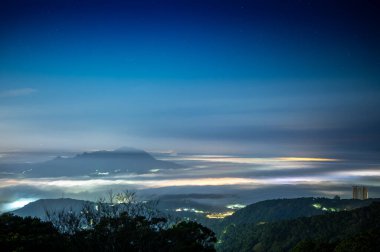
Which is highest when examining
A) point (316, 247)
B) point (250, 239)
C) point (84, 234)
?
point (84, 234)

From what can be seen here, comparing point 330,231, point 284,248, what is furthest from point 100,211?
point 330,231

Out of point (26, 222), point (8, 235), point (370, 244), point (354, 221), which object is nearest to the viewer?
point (8, 235)

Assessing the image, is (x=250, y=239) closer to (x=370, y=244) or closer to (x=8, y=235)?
(x=370, y=244)

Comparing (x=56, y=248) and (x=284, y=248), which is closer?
(x=56, y=248)

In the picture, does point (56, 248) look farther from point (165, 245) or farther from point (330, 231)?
point (330, 231)

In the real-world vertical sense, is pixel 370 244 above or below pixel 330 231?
above

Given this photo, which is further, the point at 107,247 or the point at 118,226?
the point at 118,226

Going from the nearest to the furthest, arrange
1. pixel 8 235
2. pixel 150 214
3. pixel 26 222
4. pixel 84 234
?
1. pixel 8 235
2. pixel 84 234
3. pixel 26 222
4. pixel 150 214

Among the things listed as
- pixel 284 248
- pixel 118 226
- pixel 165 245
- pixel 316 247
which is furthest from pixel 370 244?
pixel 284 248

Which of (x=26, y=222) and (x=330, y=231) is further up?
(x=26, y=222)
